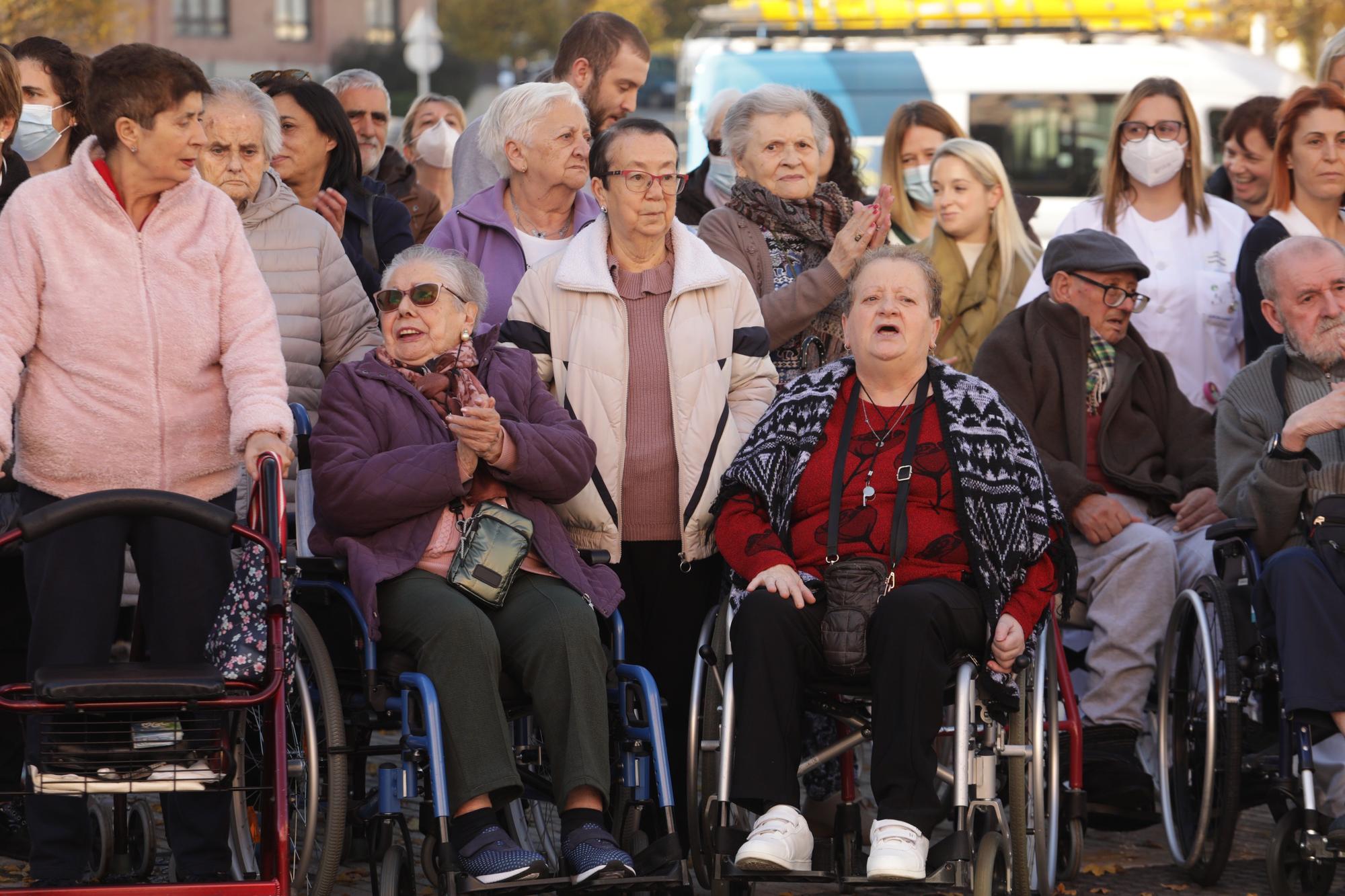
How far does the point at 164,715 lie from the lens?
4.06m

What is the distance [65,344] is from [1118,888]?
335cm

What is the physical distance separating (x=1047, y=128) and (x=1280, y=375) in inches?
400

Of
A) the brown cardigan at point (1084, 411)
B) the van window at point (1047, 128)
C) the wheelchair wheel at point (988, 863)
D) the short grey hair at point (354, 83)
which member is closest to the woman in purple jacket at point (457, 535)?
the wheelchair wheel at point (988, 863)

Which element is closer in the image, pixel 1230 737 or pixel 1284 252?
pixel 1230 737

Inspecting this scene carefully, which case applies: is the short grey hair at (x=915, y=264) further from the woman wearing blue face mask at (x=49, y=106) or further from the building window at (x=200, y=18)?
the building window at (x=200, y=18)

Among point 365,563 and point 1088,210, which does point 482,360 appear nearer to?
point 365,563

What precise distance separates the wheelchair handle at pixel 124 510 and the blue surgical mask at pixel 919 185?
4.74 metres

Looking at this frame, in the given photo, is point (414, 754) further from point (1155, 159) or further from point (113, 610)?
point (1155, 159)

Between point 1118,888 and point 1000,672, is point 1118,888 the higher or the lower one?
the lower one

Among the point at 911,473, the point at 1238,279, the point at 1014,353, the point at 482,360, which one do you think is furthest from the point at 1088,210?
the point at 482,360

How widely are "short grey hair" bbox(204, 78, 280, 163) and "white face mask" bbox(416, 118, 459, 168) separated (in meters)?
3.47

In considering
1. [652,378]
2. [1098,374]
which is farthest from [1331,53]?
[652,378]

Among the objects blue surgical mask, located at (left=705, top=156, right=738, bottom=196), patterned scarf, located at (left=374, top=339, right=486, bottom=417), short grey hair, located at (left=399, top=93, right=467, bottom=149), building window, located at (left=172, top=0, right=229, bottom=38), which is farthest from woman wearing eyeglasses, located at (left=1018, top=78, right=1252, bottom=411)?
building window, located at (left=172, top=0, right=229, bottom=38)

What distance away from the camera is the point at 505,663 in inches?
194
